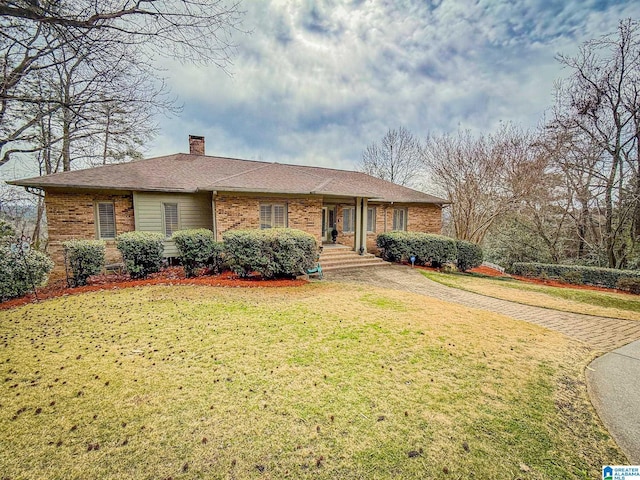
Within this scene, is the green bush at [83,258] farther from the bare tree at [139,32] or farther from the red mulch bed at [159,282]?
the bare tree at [139,32]

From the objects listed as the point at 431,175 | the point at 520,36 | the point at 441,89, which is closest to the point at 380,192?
the point at 431,175

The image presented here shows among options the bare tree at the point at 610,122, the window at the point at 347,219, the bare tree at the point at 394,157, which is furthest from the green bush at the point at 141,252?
the bare tree at the point at 394,157

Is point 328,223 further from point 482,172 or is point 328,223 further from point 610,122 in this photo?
point 610,122

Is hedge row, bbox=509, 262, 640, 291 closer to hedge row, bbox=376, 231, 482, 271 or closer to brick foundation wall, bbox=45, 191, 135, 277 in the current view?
hedge row, bbox=376, 231, 482, 271

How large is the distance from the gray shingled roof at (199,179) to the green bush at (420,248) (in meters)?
2.37

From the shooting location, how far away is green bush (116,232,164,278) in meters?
8.15

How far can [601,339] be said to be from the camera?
4.88 m

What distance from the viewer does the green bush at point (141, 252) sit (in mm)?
8148

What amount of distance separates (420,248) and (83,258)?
42.1ft

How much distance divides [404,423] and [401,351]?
1535 millimetres

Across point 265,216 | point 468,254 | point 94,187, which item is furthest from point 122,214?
point 468,254

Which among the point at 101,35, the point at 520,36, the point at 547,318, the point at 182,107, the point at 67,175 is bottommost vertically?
the point at 547,318

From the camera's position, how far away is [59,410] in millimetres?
2635

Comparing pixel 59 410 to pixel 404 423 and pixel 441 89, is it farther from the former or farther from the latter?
pixel 441 89
